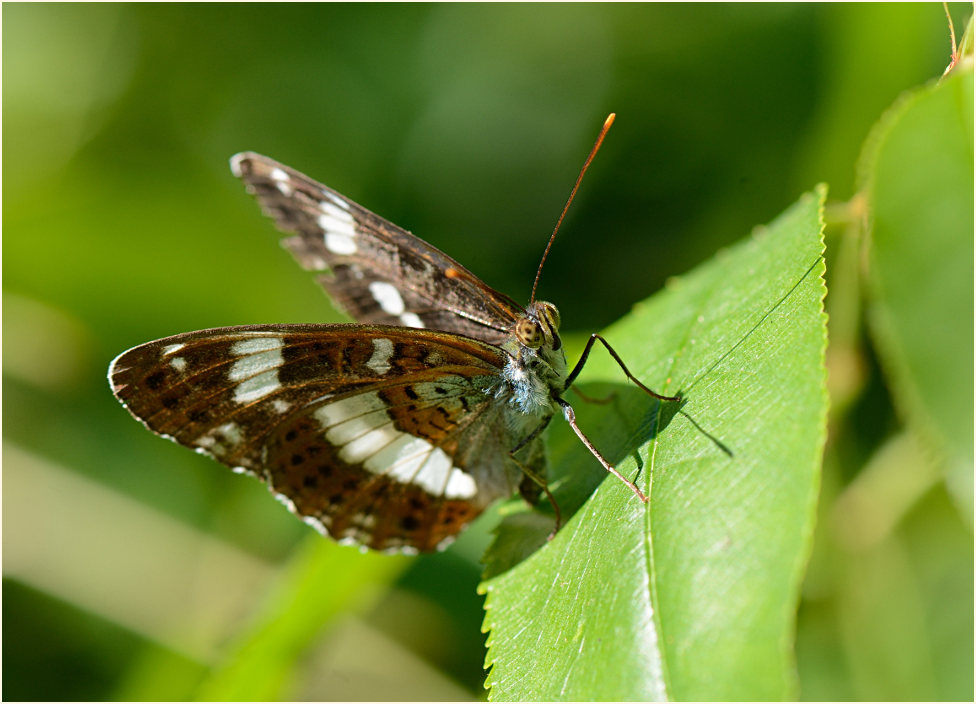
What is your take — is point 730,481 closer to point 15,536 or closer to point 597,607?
point 597,607

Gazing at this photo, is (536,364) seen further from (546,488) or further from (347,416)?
(347,416)

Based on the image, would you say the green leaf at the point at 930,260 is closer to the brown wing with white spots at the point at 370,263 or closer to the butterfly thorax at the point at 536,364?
the butterfly thorax at the point at 536,364

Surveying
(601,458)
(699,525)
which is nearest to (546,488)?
(601,458)

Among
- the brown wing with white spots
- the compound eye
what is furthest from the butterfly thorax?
the brown wing with white spots

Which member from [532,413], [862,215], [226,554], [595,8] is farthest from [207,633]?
[595,8]

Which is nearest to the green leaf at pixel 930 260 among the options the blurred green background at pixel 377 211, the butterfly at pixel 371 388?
the butterfly at pixel 371 388

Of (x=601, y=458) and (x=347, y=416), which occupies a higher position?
(x=347, y=416)
